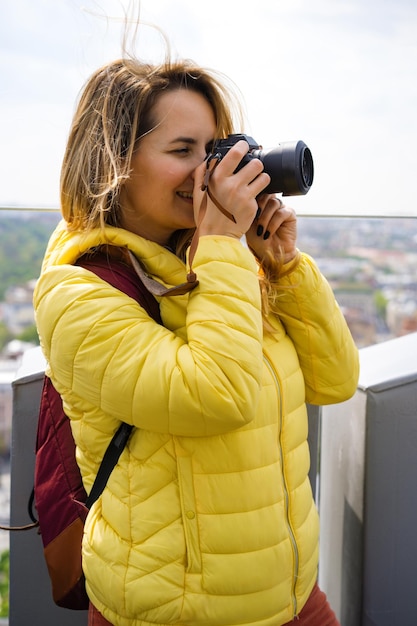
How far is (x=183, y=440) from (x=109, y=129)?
0.52 metres

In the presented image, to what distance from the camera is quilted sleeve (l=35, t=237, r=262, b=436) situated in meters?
0.99

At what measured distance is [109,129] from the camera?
3.80 ft

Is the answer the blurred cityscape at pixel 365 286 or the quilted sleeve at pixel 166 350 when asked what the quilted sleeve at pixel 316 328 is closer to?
the quilted sleeve at pixel 166 350

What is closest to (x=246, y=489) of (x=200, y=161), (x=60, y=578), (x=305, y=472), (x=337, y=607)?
(x=305, y=472)

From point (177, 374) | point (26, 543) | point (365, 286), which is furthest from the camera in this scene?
point (365, 286)

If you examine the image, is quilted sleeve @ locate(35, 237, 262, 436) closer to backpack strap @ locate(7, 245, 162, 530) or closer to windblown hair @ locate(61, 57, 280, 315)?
backpack strap @ locate(7, 245, 162, 530)

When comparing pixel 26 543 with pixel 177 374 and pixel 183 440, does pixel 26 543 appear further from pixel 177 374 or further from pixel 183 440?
pixel 177 374

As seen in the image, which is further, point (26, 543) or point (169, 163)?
point (26, 543)

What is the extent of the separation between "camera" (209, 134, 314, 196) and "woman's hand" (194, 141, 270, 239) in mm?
25

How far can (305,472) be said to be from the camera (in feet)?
3.95

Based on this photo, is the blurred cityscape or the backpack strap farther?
the blurred cityscape

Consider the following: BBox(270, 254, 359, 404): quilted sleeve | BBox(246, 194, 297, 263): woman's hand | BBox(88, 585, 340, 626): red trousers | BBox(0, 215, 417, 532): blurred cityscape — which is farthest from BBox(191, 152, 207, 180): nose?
BBox(0, 215, 417, 532): blurred cityscape

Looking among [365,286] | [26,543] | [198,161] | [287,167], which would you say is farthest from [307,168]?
[365,286]

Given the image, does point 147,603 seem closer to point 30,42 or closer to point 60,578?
point 60,578
